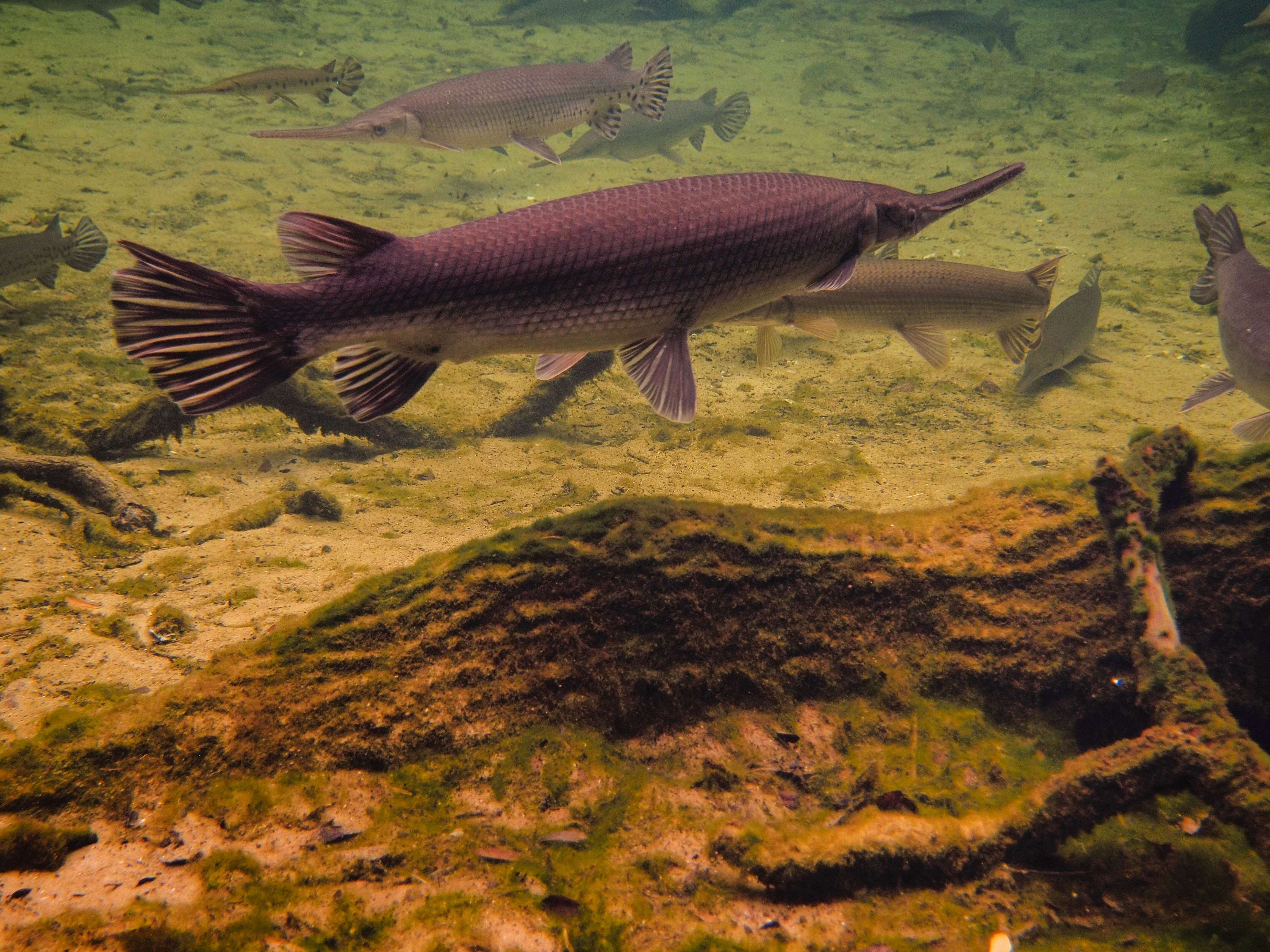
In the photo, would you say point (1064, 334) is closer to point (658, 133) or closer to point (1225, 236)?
point (1225, 236)

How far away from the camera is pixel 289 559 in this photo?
11.7 feet

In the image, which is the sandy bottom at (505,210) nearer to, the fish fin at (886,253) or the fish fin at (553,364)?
the fish fin at (886,253)

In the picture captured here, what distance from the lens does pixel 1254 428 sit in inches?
198

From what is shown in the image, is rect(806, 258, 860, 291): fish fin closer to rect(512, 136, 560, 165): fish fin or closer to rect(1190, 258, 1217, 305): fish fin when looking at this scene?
rect(1190, 258, 1217, 305): fish fin

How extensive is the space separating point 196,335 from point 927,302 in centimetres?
546

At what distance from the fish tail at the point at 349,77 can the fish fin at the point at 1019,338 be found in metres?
9.43

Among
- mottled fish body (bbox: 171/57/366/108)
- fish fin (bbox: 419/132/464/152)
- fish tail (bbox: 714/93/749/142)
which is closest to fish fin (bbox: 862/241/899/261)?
fish fin (bbox: 419/132/464/152)

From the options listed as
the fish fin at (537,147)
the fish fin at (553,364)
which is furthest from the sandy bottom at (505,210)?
the fish fin at (537,147)

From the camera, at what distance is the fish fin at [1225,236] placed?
6191 mm

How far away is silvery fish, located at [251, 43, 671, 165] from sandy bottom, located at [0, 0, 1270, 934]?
1447 mm

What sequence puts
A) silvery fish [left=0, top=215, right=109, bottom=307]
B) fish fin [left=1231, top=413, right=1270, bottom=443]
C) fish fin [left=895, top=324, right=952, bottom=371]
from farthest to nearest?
silvery fish [left=0, top=215, right=109, bottom=307] < fish fin [left=895, top=324, right=952, bottom=371] < fish fin [left=1231, top=413, right=1270, bottom=443]

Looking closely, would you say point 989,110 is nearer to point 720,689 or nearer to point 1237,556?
point 1237,556

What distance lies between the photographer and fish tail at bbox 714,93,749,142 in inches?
516

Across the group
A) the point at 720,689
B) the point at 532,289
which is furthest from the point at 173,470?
the point at 720,689
